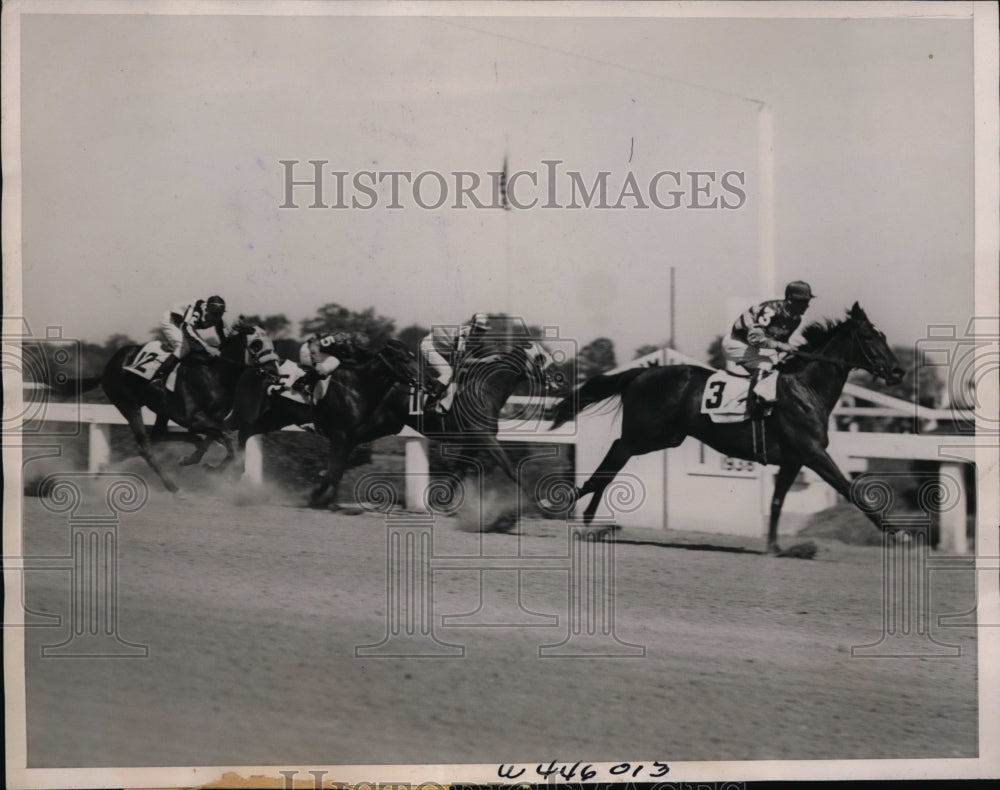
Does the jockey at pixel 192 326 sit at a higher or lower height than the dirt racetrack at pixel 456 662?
higher

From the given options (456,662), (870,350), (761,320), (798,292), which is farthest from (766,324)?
(456,662)

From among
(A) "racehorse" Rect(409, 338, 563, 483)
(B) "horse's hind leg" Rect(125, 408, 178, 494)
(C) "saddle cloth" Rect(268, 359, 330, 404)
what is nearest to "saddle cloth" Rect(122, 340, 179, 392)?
(B) "horse's hind leg" Rect(125, 408, 178, 494)

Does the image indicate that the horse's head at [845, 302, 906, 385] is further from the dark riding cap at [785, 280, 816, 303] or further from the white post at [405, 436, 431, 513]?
the white post at [405, 436, 431, 513]

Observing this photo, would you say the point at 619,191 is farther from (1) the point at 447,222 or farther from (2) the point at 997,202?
(2) the point at 997,202

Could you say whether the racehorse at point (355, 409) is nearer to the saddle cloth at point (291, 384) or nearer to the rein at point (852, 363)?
the saddle cloth at point (291, 384)

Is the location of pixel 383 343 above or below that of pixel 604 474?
above

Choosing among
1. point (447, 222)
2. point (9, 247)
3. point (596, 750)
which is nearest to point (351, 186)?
point (447, 222)

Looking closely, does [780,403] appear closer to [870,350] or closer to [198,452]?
[870,350]

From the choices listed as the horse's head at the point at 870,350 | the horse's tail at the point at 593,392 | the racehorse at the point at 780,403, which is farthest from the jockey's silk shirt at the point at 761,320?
the horse's tail at the point at 593,392
